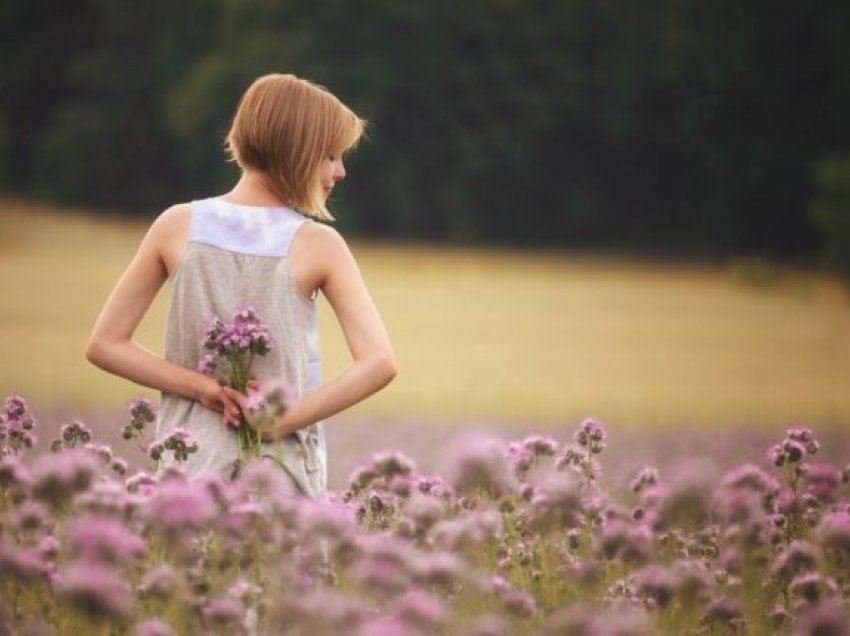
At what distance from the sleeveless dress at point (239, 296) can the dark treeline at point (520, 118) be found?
165 feet

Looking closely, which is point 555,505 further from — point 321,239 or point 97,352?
point 97,352

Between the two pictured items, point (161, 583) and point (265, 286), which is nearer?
point (161, 583)

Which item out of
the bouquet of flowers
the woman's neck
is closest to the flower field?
the bouquet of flowers

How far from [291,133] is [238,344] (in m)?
0.61

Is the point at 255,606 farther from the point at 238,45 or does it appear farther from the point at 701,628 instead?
the point at 238,45

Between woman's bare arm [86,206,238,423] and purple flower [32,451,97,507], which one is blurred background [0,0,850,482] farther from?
purple flower [32,451,97,507]

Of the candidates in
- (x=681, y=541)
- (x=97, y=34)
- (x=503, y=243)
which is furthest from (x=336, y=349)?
(x=97, y=34)

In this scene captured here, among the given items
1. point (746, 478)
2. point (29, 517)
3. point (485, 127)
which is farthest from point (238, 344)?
point (485, 127)

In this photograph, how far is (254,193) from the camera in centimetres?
374

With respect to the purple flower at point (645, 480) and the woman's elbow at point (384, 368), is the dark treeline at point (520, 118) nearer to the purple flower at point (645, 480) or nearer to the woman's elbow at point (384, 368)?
the purple flower at point (645, 480)

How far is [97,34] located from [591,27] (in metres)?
22.6

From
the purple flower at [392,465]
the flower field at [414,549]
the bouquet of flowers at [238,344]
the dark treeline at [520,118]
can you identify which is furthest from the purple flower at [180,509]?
the dark treeline at [520,118]

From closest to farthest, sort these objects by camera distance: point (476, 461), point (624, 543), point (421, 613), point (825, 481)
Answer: point (421, 613)
point (476, 461)
point (624, 543)
point (825, 481)

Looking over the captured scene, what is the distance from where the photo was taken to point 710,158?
54.0 m
